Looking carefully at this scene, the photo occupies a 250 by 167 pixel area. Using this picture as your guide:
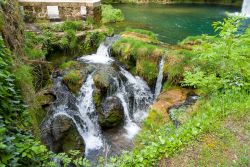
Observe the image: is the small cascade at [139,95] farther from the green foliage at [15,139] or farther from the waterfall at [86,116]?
the green foliage at [15,139]

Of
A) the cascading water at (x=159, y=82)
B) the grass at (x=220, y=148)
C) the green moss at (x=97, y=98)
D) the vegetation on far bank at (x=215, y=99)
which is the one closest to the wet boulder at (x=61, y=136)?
the green moss at (x=97, y=98)

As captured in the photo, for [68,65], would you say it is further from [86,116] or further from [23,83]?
[23,83]

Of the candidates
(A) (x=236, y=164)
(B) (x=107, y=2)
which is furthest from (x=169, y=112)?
(B) (x=107, y=2)

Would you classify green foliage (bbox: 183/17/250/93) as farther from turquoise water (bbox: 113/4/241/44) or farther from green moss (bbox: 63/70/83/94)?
turquoise water (bbox: 113/4/241/44)

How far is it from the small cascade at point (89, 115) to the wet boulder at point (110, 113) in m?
0.23

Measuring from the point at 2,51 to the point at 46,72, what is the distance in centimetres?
419

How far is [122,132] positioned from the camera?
7.53 m

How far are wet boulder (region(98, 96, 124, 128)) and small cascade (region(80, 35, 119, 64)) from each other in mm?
1983

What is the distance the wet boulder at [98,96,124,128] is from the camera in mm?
7512

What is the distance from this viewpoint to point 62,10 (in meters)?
11.0

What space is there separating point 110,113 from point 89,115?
610 mm

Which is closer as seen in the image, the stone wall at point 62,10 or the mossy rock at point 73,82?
the mossy rock at point 73,82

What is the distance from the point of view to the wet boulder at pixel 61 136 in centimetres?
678

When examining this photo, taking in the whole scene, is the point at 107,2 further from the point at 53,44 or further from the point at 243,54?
the point at 243,54
